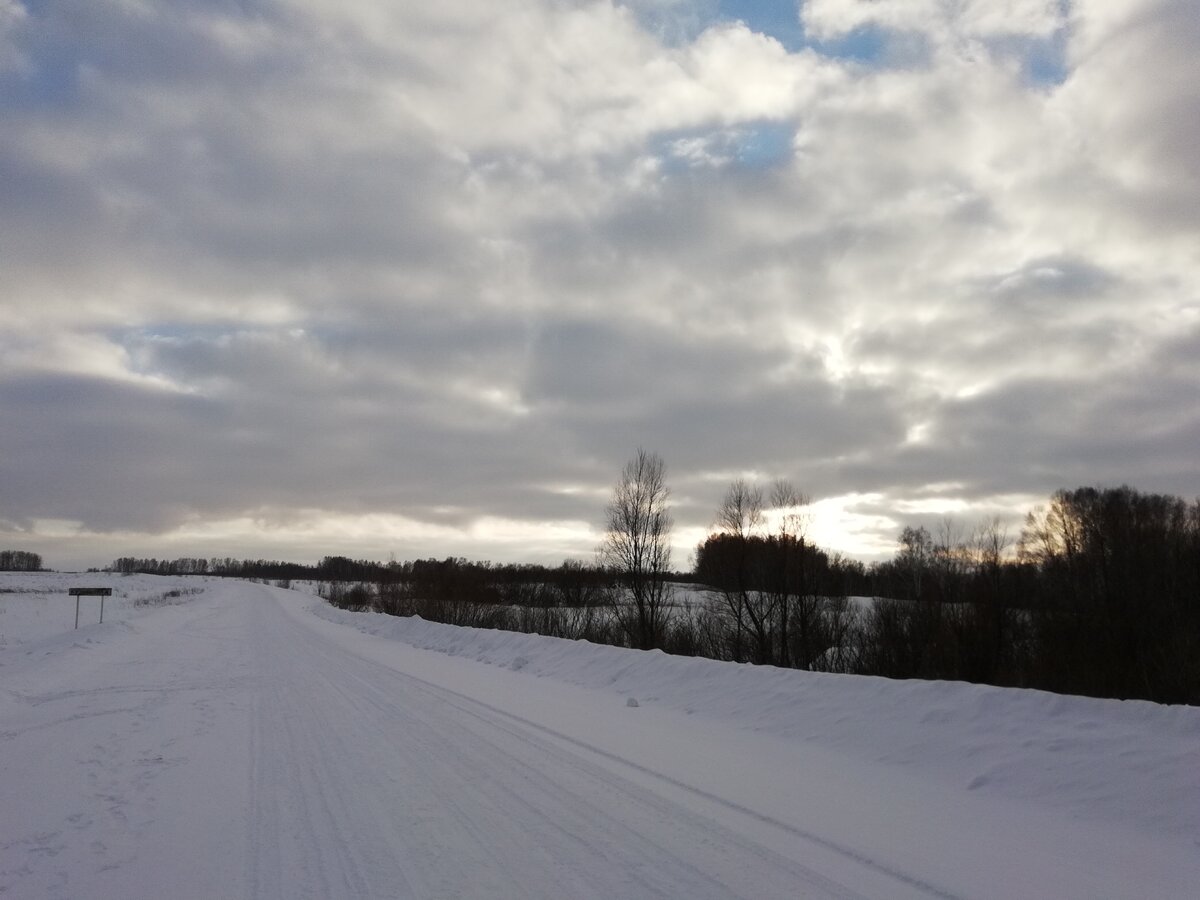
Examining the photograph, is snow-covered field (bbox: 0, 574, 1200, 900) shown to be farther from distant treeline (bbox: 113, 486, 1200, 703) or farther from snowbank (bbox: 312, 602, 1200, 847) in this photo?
distant treeline (bbox: 113, 486, 1200, 703)

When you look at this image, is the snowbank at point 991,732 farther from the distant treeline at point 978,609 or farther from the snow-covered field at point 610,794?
the distant treeline at point 978,609

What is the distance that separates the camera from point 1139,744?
7.52 meters

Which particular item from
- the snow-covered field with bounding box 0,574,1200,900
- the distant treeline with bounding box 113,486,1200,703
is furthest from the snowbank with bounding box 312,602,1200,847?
the distant treeline with bounding box 113,486,1200,703

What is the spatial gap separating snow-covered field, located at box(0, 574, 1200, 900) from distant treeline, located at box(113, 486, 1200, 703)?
27.4 ft

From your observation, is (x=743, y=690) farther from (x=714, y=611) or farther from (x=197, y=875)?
(x=714, y=611)

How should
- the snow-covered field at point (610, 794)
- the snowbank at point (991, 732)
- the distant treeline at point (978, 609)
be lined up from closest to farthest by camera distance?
the snow-covered field at point (610, 794) → the snowbank at point (991, 732) → the distant treeline at point (978, 609)

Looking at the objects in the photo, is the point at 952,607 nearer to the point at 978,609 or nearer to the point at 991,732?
the point at 978,609

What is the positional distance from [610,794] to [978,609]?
20.6m

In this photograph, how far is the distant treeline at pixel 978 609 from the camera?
20.3 meters

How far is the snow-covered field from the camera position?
5.54m

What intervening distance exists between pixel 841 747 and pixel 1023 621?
17.1 m

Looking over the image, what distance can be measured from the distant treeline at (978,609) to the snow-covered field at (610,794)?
27.4ft

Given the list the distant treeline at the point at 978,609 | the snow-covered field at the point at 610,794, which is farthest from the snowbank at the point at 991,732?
the distant treeline at the point at 978,609

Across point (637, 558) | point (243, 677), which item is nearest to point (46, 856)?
point (243, 677)
